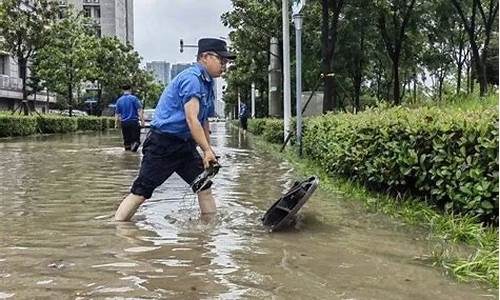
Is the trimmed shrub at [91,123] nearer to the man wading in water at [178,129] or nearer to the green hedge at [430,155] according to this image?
the green hedge at [430,155]

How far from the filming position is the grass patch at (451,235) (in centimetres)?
434

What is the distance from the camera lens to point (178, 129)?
5.74m

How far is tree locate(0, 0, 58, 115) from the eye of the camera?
3088 cm

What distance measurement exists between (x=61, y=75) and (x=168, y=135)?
3465 cm

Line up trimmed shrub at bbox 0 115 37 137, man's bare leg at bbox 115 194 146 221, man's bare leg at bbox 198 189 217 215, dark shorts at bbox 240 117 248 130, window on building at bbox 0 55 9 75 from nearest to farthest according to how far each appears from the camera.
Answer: man's bare leg at bbox 115 194 146 221 → man's bare leg at bbox 198 189 217 215 → trimmed shrub at bbox 0 115 37 137 → dark shorts at bbox 240 117 248 130 → window on building at bbox 0 55 9 75

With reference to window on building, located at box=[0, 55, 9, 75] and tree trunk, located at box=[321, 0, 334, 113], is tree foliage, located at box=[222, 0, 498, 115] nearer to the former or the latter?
tree trunk, located at box=[321, 0, 334, 113]

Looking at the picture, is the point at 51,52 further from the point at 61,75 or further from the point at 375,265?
the point at 375,265

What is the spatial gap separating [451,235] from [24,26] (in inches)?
1160

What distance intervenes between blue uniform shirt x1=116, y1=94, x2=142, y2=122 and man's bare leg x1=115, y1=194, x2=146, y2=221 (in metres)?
9.52

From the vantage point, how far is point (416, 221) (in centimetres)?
622

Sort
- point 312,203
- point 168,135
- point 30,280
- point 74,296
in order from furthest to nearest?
1. point 312,203
2. point 168,135
3. point 30,280
4. point 74,296

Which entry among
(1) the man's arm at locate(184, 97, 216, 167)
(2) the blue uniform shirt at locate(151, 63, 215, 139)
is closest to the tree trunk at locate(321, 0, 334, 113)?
(2) the blue uniform shirt at locate(151, 63, 215, 139)

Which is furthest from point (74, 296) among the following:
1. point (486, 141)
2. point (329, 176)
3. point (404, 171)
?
point (329, 176)

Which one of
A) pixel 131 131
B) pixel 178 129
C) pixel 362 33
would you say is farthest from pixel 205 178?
pixel 362 33
